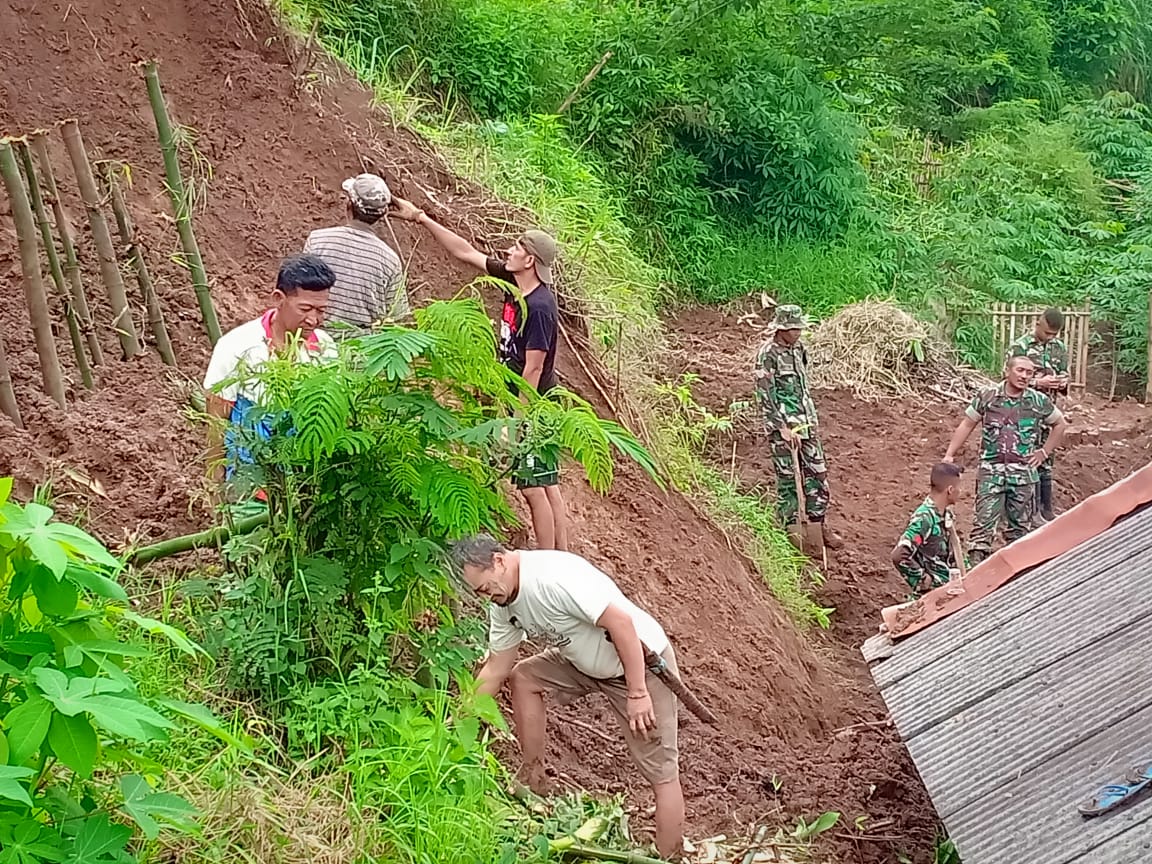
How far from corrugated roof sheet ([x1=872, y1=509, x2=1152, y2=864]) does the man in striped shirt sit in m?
2.68

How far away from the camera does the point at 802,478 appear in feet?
30.5

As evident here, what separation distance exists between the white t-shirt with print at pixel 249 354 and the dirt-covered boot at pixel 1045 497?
674 cm

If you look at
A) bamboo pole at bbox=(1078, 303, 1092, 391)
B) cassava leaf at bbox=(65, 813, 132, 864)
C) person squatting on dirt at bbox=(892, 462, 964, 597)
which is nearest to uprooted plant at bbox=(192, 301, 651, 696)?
cassava leaf at bbox=(65, 813, 132, 864)

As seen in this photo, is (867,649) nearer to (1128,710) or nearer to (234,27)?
(1128,710)

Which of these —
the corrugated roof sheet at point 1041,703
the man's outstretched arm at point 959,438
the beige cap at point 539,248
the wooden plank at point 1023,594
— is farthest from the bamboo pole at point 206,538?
the man's outstretched arm at point 959,438

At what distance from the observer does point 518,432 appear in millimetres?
3822

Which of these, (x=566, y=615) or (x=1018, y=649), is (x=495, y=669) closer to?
(x=566, y=615)

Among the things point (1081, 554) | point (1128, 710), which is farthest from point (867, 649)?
point (1128, 710)

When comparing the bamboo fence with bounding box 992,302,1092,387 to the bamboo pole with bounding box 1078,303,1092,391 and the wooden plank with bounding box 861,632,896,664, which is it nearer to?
the bamboo pole with bounding box 1078,303,1092,391

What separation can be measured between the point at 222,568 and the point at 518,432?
4.54 feet

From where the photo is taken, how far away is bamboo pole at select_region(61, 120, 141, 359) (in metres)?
5.73

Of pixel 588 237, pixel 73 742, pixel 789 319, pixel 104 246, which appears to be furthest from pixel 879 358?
pixel 73 742

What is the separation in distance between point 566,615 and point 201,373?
2.98 m

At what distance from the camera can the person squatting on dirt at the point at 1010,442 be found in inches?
316
